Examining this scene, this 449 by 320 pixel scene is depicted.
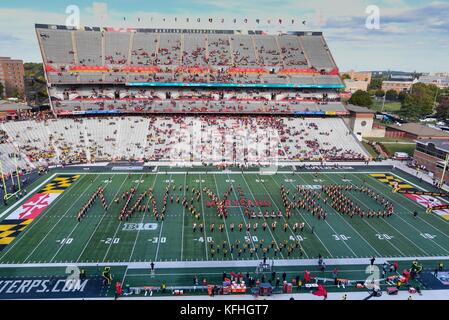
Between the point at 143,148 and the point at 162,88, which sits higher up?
the point at 162,88

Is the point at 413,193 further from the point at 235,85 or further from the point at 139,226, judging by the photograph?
the point at 235,85

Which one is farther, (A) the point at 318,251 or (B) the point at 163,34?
(B) the point at 163,34

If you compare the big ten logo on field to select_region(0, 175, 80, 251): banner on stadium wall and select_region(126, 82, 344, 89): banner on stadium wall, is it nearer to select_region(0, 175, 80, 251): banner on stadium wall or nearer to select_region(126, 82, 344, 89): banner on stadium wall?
select_region(0, 175, 80, 251): banner on stadium wall

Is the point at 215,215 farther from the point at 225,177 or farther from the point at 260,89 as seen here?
the point at 260,89

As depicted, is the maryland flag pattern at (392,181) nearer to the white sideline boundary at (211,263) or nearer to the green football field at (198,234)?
the green football field at (198,234)

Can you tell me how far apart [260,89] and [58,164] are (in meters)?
30.6

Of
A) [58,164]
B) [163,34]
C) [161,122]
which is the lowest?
[58,164]

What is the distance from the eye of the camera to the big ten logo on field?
21.6 metres

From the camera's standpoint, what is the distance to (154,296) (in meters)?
14.9

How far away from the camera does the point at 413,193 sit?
28.7 meters

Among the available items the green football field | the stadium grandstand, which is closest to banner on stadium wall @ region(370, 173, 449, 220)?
the green football field

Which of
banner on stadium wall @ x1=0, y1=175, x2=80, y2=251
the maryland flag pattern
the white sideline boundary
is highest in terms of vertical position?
the maryland flag pattern

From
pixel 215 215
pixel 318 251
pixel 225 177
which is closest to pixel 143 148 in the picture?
pixel 225 177

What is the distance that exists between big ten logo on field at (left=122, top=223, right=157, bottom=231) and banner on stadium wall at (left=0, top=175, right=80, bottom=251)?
252 inches
